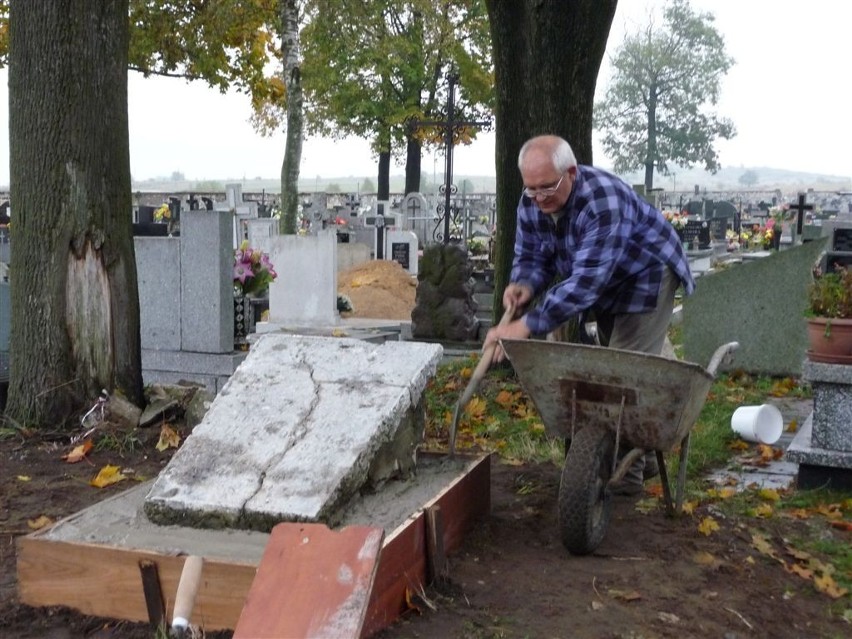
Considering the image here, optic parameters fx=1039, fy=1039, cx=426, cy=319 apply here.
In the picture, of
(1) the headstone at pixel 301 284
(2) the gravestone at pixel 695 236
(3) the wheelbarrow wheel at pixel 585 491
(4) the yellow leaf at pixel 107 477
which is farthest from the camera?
(2) the gravestone at pixel 695 236

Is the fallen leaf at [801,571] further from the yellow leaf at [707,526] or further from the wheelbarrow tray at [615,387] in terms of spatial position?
the wheelbarrow tray at [615,387]

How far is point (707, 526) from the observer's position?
4.27m

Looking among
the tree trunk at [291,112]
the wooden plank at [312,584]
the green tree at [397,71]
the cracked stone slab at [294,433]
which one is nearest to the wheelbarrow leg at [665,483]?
the cracked stone slab at [294,433]

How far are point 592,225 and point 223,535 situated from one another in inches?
71.2

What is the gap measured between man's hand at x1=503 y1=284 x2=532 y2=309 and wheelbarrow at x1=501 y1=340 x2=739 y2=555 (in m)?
0.45

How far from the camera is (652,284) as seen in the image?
4422mm

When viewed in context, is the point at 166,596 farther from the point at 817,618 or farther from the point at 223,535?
the point at 817,618

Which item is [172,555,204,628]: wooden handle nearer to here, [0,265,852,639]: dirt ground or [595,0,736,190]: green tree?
[0,265,852,639]: dirt ground

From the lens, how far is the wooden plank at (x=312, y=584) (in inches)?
107

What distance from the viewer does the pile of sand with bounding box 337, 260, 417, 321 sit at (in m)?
13.5

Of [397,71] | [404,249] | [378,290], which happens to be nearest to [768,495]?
[378,290]

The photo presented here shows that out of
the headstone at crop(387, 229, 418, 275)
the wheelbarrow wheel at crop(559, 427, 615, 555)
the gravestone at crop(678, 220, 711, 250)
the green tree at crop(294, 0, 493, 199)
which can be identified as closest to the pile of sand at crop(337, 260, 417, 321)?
the headstone at crop(387, 229, 418, 275)

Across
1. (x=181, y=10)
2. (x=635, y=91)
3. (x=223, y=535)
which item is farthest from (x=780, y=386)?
(x=635, y=91)

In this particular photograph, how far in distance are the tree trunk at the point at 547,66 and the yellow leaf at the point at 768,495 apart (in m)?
2.67
